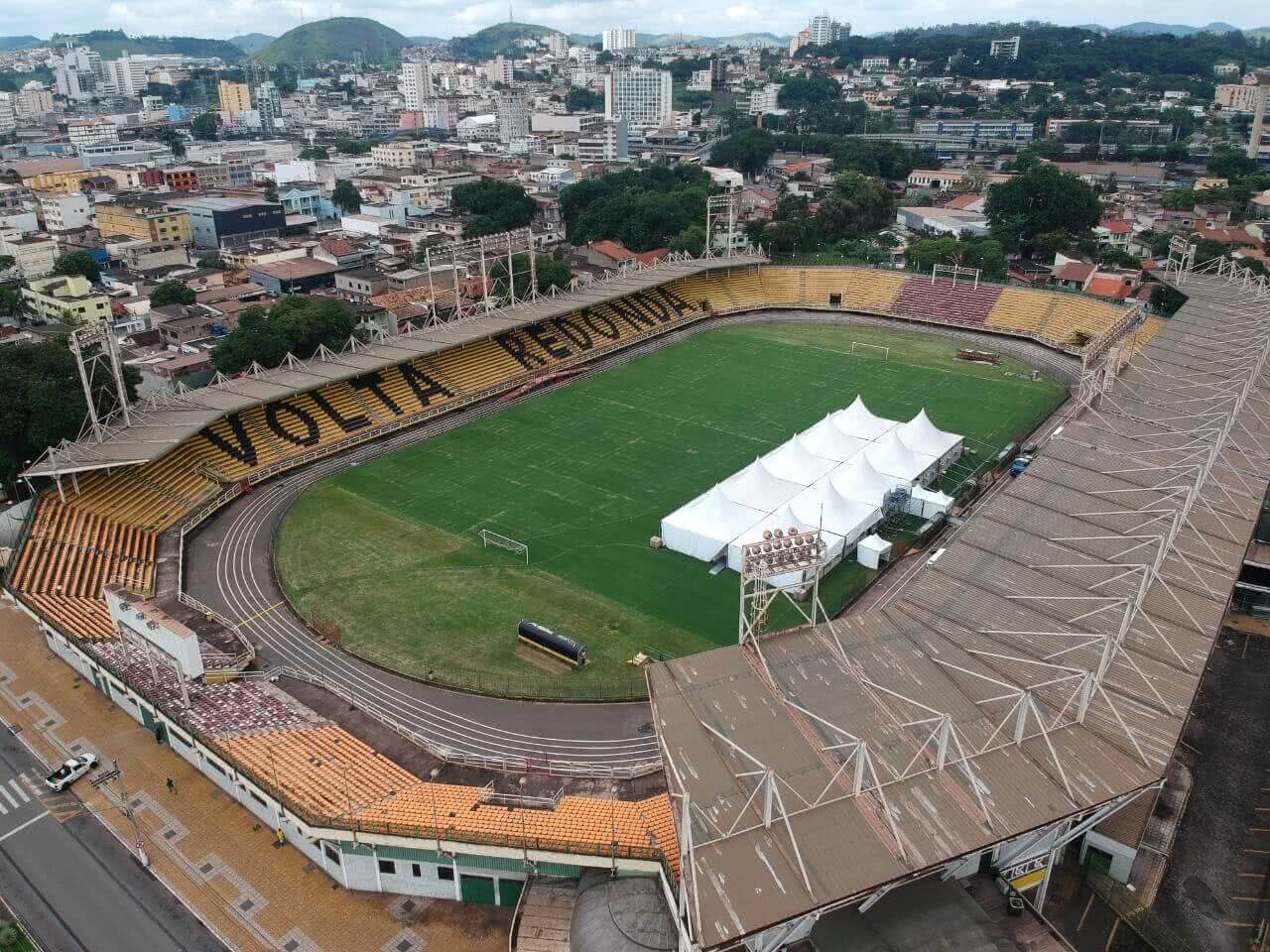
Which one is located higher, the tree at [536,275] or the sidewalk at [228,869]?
the tree at [536,275]

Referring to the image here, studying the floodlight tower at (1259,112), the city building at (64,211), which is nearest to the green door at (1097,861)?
the city building at (64,211)

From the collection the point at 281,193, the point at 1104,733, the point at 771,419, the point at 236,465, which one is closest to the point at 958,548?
the point at 1104,733

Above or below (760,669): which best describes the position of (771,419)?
below

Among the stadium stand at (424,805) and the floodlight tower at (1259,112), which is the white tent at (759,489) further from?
the floodlight tower at (1259,112)

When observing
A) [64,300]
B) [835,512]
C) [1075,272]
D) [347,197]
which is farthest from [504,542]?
[347,197]

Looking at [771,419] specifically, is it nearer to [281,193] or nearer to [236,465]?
[236,465]

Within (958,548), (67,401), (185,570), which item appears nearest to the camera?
(958,548)
